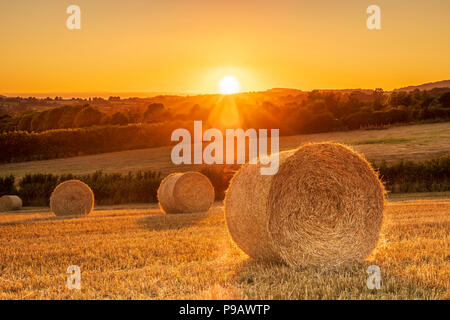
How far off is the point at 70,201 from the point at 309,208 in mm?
13770

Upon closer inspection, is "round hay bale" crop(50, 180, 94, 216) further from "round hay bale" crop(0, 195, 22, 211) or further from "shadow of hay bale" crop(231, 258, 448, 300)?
"shadow of hay bale" crop(231, 258, 448, 300)

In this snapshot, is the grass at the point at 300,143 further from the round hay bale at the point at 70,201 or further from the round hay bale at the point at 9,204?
the round hay bale at the point at 70,201

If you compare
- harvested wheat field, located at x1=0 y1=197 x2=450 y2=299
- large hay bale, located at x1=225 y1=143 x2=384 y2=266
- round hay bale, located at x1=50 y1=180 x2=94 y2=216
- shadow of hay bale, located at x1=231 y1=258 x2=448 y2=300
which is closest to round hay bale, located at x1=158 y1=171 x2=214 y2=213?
round hay bale, located at x1=50 y1=180 x2=94 y2=216

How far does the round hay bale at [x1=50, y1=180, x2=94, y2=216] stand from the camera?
63.7 ft

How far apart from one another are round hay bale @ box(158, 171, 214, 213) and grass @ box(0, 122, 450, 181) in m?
15.8

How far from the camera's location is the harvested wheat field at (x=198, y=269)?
5.92 m

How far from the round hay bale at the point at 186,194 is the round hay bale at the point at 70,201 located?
3.01 m

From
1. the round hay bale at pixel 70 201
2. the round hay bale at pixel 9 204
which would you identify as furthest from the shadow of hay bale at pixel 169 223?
the round hay bale at pixel 9 204

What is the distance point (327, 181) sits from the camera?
805cm

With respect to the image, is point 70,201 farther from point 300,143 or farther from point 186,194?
point 300,143

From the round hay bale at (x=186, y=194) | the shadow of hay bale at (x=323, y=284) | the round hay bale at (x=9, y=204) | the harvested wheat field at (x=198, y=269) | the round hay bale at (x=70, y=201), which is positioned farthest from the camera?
the round hay bale at (x=9, y=204)

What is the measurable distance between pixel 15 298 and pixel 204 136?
4450 cm
